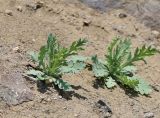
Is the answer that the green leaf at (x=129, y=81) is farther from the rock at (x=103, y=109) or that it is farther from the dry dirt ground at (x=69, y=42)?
the rock at (x=103, y=109)

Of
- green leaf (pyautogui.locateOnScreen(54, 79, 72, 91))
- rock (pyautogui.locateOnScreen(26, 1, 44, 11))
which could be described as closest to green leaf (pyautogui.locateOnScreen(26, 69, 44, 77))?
green leaf (pyautogui.locateOnScreen(54, 79, 72, 91))

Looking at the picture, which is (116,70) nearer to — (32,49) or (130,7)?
(32,49)

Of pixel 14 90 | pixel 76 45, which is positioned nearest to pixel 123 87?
pixel 76 45

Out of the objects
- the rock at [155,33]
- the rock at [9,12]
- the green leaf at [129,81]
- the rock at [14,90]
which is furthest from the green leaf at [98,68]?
the rock at [155,33]

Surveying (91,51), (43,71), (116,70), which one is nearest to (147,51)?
(116,70)

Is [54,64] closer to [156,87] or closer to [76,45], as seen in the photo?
[76,45]
